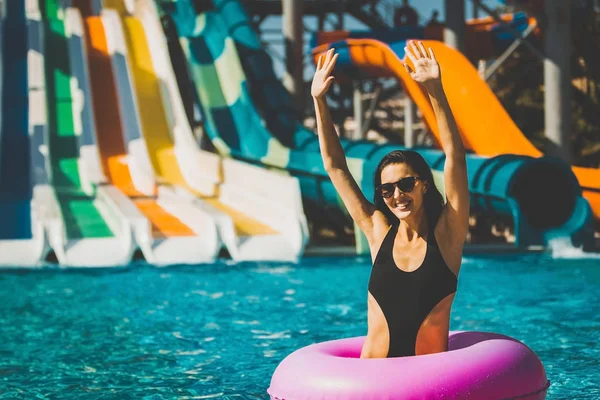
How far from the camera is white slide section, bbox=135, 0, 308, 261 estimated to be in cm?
933

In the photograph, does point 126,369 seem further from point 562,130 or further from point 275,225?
point 562,130

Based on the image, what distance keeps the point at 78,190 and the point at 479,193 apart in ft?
17.2

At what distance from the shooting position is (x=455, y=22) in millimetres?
12695

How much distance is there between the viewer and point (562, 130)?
37.1 feet

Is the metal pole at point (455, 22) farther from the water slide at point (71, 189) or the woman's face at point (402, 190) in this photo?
the woman's face at point (402, 190)

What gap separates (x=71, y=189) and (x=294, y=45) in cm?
457

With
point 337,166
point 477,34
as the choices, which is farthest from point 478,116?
point 337,166

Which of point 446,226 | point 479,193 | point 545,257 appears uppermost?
point 446,226

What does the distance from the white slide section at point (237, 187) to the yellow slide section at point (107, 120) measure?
2.39 ft

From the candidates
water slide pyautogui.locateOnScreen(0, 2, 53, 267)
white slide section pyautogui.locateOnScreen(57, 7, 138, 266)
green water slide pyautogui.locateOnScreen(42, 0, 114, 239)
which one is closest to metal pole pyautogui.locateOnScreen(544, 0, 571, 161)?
white slide section pyautogui.locateOnScreen(57, 7, 138, 266)

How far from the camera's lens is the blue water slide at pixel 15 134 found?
396 inches

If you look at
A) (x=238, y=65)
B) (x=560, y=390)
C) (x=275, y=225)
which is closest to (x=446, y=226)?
(x=560, y=390)

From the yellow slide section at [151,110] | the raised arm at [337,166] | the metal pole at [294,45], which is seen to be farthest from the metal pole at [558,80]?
the raised arm at [337,166]

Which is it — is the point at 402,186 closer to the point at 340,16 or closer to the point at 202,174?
the point at 202,174
